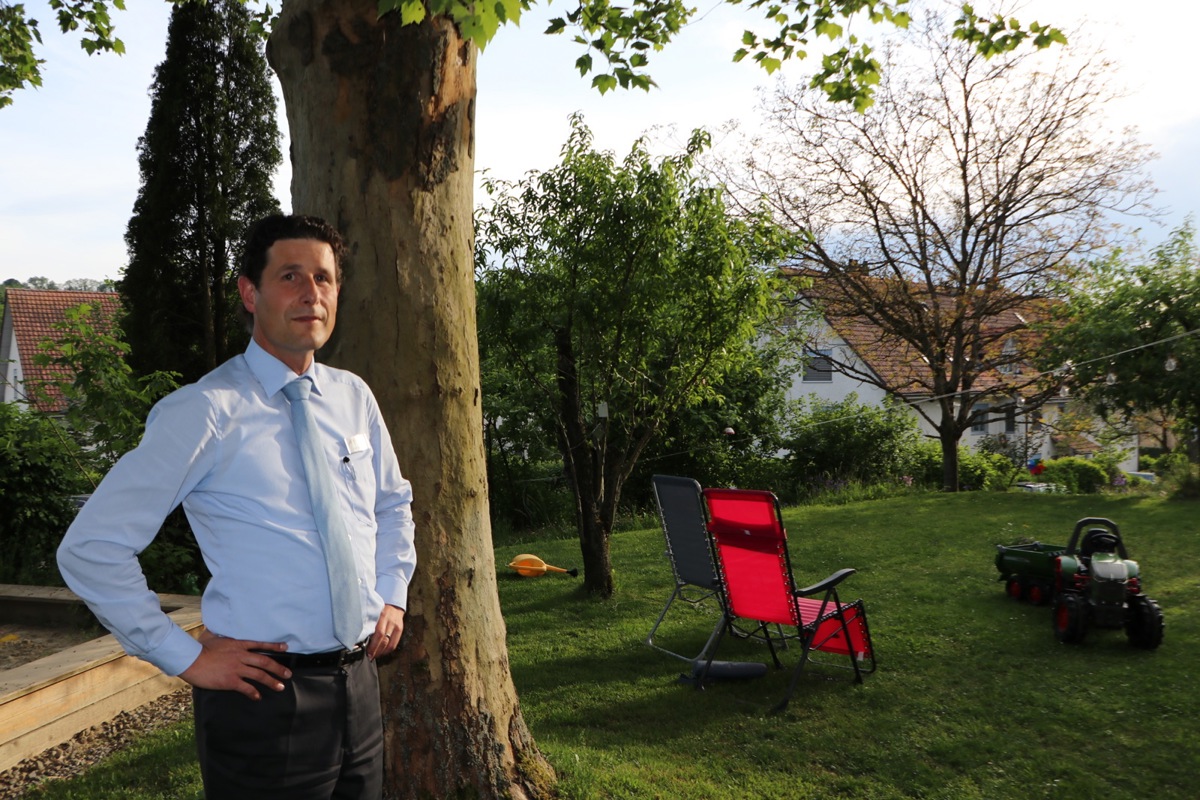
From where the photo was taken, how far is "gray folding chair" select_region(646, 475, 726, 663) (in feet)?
21.9

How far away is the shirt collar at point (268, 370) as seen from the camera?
2.38 meters

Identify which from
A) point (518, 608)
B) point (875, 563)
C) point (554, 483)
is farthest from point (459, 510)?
point (554, 483)

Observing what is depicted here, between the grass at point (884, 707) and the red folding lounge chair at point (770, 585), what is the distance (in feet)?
0.77

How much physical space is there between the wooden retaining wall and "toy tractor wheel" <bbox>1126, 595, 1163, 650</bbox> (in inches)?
245

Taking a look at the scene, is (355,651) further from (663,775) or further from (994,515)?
(994,515)

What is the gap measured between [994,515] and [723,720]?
8.43 metres

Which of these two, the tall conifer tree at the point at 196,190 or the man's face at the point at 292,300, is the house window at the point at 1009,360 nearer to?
the tall conifer tree at the point at 196,190

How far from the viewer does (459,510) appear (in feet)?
12.8

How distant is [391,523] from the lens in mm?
2660

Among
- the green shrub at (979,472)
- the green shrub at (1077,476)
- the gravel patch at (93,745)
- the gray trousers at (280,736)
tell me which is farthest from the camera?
the green shrub at (1077,476)

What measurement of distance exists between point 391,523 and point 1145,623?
5.86 m

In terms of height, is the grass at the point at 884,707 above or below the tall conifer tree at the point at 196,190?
below

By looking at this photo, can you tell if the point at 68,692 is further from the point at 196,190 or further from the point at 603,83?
the point at 196,190

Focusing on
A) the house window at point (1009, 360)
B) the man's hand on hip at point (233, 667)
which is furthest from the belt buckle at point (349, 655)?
the house window at point (1009, 360)
